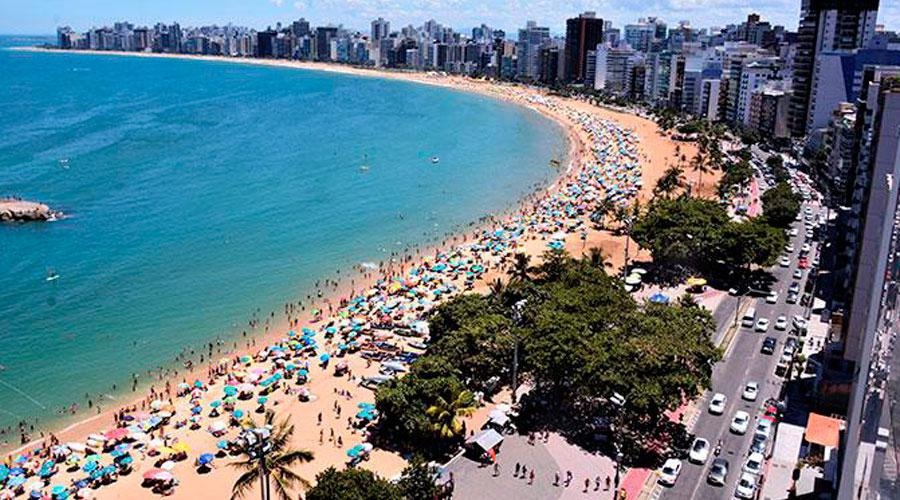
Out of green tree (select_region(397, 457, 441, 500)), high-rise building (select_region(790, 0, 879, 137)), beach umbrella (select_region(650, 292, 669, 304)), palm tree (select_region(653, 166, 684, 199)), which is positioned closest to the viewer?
green tree (select_region(397, 457, 441, 500))

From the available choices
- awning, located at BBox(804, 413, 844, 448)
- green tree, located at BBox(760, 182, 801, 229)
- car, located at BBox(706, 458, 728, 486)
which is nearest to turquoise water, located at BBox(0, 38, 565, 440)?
green tree, located at BBox(760, 182, 801, 229)

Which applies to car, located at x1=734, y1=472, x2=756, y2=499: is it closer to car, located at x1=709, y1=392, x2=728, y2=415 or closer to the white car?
the white car

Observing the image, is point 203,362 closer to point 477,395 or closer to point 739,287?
point 477,395

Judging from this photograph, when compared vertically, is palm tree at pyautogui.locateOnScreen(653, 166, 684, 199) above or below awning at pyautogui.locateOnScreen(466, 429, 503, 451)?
above

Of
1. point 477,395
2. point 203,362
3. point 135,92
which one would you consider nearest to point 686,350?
point 477,395

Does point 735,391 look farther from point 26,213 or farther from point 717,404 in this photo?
point 26,213

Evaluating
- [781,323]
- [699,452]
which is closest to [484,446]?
[699,452]

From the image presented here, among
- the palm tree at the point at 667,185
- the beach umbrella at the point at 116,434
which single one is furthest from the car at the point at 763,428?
the palm tree at the point at 667,185

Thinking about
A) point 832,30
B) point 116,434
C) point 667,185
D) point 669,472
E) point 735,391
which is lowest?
point 116,434
